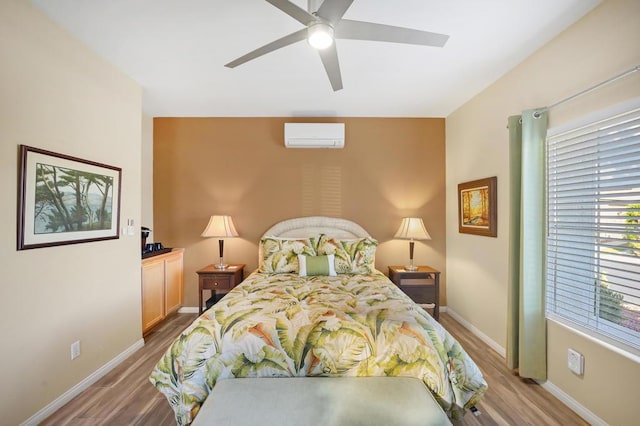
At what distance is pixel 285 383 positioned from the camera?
1.46 m

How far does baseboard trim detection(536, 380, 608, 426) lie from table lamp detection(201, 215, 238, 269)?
3.41m

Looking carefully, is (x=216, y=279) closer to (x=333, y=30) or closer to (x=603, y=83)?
(x=333, y=30)

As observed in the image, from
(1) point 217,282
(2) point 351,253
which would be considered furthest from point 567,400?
(1) point 217,282

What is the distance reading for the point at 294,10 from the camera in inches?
57.9

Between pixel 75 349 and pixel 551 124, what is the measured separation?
13.7ft

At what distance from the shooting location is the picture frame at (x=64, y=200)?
5.76 feet

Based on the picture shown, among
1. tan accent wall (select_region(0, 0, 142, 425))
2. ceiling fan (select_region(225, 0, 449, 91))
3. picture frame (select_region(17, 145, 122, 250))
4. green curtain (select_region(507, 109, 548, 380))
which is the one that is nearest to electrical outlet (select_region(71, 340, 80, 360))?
tan accent wall (select_region(0, 0, 142, 425))

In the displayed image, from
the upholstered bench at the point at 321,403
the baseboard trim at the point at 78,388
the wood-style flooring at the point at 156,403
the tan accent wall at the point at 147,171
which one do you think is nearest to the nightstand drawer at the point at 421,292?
the wood-style flooring at the point at 156,403

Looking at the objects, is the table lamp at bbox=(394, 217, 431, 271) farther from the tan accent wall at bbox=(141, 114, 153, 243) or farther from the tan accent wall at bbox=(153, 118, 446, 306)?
the tan accent wall at bbox=(141, 114, 153, 243)

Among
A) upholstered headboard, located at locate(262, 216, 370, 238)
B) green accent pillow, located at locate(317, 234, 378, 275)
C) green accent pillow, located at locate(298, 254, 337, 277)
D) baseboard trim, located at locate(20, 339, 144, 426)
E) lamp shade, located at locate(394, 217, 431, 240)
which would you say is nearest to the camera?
baseboard trim, located at locate(20, 339, 144, 426)

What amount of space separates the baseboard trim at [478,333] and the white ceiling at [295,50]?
2.72 meters

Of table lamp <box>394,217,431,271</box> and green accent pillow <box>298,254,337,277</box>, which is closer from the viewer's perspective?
green accent pillow <box>298,254,337,277</box>

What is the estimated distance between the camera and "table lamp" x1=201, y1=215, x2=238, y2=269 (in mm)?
3424

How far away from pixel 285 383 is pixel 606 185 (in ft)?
7.78
